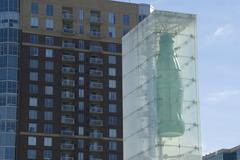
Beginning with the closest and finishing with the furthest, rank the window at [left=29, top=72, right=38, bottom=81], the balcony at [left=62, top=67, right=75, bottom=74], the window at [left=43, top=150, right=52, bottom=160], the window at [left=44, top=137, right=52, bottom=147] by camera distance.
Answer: the window at [left=43, top=150, right=52, bottom=160] < the window at [left=44, top=137, right=52, bottom=147] < the window at [left=29, top=72, right=38, bottom=81] < the balcony at [left=62, top=67, right=75, bottom=74]

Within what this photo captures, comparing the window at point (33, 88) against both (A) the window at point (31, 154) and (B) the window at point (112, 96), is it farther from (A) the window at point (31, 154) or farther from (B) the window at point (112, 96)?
(B) the window at point (112, 96)

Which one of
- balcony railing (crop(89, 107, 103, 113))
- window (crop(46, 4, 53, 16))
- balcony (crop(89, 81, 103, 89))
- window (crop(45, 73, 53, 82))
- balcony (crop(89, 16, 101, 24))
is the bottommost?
balcony railing (crop(89, 107, 103, 113))

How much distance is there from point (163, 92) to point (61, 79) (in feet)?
313

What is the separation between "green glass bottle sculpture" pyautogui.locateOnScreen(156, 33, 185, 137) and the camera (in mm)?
52781

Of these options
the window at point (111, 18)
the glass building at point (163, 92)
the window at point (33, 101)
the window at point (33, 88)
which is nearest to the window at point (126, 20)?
the window at point (111, 18)

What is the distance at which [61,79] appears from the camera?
148375 mm

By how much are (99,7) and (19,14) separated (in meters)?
17.5

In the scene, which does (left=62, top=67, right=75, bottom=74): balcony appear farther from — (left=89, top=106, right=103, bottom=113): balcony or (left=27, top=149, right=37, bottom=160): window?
(left=27, top=149, right=37, bottom=160): window

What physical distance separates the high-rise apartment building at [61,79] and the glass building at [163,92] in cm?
8514

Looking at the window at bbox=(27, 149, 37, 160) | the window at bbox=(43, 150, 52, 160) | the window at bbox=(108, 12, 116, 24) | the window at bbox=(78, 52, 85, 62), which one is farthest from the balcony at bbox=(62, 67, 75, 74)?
the window at bbox=(27, 149, 37, 160)

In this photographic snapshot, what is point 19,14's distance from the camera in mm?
149750

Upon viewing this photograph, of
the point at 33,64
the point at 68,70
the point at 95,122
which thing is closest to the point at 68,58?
the point at 68,70

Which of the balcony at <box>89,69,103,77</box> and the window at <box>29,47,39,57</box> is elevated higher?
the window at <box>29,47,39,57</box>

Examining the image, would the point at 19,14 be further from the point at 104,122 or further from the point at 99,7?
the point at 104,122
